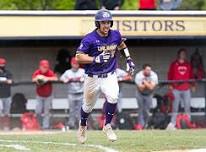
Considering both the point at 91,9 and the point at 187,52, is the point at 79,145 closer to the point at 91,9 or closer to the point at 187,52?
the point at 91,9

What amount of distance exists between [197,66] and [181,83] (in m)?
1.69

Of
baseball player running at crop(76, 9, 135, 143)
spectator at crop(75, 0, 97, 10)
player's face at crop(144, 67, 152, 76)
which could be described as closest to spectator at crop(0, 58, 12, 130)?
spectator at crop(75, 0, 97, 10)

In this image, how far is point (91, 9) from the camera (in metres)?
18.3

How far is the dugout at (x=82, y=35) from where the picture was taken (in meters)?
17.5

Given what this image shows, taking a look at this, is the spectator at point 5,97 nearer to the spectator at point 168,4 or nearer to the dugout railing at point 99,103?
the dugout railing at point 99,103

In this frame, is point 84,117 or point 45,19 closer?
point 84,117

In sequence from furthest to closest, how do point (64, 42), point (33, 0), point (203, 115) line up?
point (33, 0) < point (64, 42) < point (203, 115)

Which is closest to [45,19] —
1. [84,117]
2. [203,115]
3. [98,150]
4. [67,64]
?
[67,64]

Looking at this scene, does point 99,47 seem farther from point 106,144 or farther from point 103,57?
point 106,144

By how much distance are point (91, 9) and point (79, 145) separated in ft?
27.0

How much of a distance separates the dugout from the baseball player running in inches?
266

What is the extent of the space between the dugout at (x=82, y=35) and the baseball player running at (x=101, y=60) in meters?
6.76

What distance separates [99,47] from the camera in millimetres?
10359

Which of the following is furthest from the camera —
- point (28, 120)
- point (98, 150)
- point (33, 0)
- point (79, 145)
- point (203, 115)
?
point (33, 0)
